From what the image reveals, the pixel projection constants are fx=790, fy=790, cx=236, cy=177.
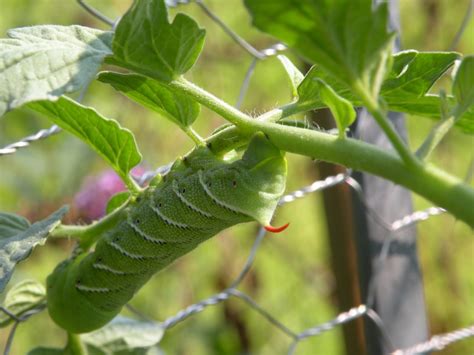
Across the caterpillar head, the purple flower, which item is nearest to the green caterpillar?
the caterpillar head

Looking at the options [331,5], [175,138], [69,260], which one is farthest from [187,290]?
[331,5]

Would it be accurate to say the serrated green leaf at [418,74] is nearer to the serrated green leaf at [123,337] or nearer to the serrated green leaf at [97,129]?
the serrated green leaf at [97,129]

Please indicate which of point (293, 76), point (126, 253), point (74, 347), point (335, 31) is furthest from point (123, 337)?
point (335, 31)

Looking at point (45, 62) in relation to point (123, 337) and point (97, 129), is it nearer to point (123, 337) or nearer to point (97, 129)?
point (97, 129)

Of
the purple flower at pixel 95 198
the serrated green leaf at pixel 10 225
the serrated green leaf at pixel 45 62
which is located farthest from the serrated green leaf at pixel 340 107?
the purple flower at pixel 95 198

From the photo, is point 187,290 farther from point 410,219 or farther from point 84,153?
point 410,219

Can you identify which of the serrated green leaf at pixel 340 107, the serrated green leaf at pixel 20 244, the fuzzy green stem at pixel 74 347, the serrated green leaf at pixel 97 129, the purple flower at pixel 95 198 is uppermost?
the serrated green leaf at pixel 340 107
